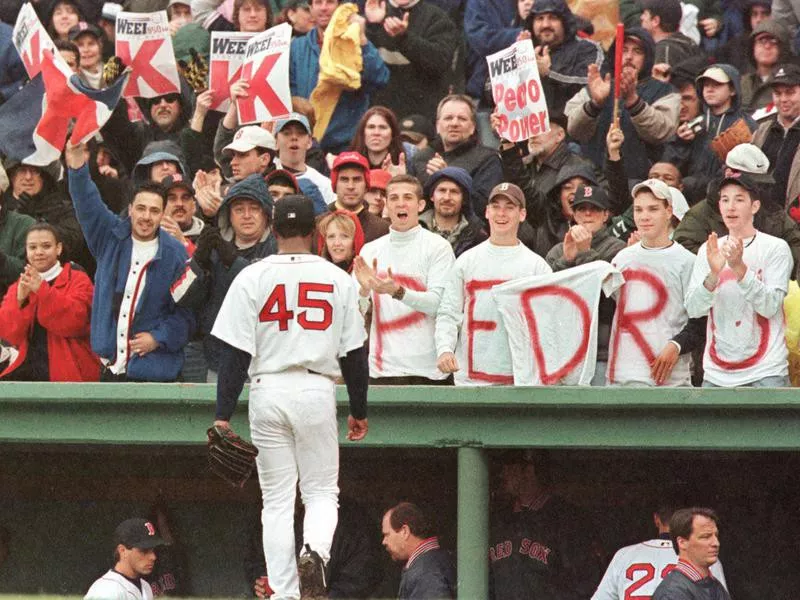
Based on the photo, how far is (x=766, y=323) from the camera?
9.53 metres

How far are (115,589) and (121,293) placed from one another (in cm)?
183

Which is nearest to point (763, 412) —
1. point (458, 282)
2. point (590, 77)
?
point (458, 282)

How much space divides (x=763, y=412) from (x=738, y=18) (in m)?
5.62

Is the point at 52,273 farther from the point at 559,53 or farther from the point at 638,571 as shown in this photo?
the point at 559,53

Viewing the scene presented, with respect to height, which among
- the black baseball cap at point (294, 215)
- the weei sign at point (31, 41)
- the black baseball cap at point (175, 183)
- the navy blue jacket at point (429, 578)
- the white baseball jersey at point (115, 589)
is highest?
the weei sign at point (31, 41)

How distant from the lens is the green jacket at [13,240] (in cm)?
1116

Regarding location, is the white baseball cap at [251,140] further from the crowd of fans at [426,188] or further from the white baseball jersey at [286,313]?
the white baseball jersey at [286,313]

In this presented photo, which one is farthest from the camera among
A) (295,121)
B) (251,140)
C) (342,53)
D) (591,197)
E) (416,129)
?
(342,53)

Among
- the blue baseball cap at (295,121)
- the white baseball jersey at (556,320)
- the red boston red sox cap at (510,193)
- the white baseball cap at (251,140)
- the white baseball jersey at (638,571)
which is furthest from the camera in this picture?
the blue baseball cap at (295,121)

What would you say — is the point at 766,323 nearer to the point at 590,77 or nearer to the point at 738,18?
the point at 590,77

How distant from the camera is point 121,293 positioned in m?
10.2

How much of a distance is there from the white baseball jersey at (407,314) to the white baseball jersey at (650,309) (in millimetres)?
1016

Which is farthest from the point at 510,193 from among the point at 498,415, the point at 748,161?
the point at 748,161

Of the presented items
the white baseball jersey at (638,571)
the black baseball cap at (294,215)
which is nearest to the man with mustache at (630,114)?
the white baseball jersey at (638,571)
